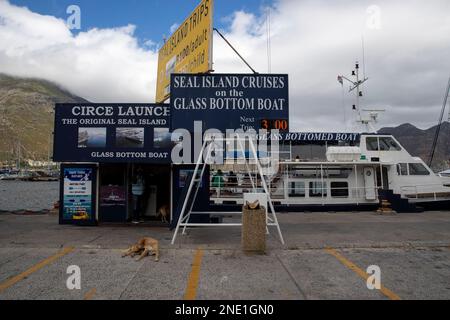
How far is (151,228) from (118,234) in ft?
4.59

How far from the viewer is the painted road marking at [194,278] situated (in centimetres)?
500

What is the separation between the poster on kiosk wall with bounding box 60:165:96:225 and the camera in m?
11.2

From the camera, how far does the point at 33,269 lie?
623cm

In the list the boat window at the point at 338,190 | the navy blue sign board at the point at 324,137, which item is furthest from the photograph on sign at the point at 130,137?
the navy blue sign board at the point at 324,137

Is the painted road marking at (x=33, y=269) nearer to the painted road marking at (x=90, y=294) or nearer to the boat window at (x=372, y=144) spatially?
the painted road marking at (x=90, y=294)

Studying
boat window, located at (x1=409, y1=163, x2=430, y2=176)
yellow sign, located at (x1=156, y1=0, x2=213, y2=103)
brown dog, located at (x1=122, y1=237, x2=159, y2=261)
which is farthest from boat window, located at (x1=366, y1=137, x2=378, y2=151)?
brown dog, located at (x1=122, y1=237, x2=159, y2=261)

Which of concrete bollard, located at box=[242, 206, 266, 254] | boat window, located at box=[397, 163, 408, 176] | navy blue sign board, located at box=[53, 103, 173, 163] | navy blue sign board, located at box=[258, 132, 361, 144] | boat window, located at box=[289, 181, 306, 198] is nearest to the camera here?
concrete bollard, located at box=[242, 206, 266, 254]

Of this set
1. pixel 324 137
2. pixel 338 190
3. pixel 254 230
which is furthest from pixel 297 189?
pixel 254 230

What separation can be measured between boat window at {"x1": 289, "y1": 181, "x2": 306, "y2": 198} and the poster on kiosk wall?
11.4 metres

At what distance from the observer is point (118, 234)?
9.61 meters

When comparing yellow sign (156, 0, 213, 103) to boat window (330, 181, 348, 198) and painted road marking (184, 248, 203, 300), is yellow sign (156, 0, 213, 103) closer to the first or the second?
painted road marking (184, 248, 203, 300)

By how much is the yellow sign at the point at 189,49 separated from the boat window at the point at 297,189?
8.83 metres
